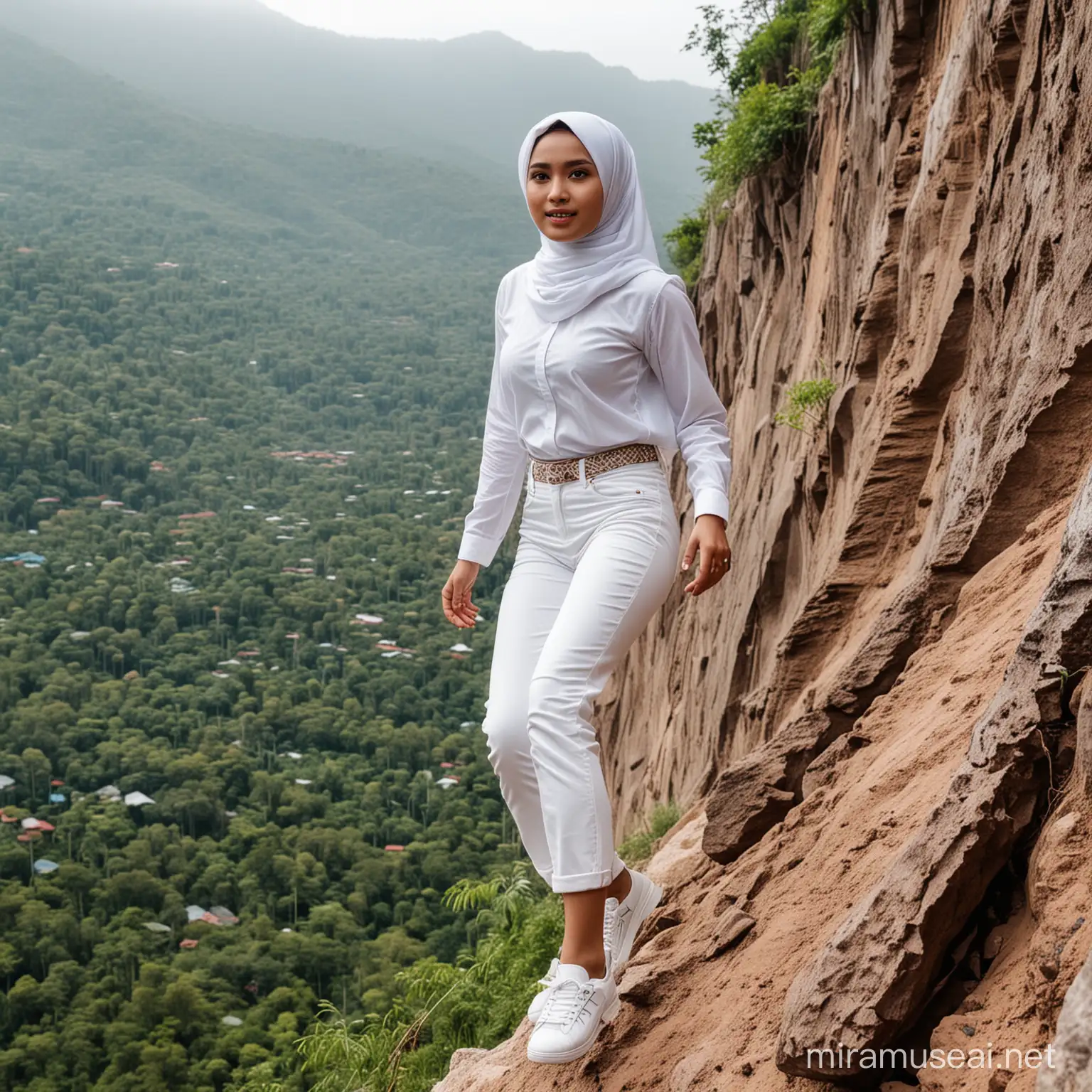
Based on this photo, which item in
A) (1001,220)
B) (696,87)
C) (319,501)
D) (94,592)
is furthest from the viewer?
(696,87)

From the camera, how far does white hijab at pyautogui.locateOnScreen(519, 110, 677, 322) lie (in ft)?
10.6

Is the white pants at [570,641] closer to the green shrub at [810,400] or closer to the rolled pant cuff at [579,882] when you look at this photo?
the rolled pant cuff at [579,882]

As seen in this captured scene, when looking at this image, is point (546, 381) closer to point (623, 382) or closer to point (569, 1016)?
point (623, 382)

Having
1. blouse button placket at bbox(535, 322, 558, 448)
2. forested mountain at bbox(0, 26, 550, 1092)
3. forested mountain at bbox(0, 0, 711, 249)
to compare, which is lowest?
forested mountain at bbox(0, 26, 550, 1092)

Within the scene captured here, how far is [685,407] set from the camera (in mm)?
3287

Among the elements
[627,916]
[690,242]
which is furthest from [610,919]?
[690,242]

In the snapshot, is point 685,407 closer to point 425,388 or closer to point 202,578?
point 202,578

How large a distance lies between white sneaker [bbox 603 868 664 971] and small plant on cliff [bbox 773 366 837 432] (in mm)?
4227

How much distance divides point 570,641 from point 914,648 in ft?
5.48

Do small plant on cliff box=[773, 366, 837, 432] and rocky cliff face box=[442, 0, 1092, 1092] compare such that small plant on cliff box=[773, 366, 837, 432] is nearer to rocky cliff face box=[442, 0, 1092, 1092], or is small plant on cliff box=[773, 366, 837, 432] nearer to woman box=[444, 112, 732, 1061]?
rocky cliff face box=[442, 0, 1092, 1092]

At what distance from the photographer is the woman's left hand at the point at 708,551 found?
10.3 ft

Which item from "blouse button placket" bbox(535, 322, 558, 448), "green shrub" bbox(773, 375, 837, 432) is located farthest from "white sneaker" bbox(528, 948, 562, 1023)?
"green shrub" bbox(773, 375, 837, 432)

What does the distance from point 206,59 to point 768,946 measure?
468 ft

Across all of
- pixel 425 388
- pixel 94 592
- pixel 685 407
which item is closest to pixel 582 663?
pixel 685 407
